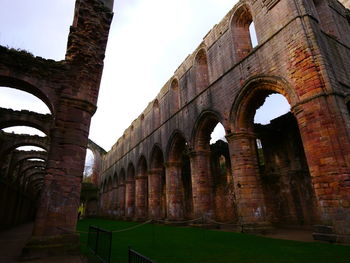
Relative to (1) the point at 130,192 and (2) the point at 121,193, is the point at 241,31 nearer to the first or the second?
(1) the point at 130,192

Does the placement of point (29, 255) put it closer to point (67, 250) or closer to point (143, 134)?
point (67, 250)

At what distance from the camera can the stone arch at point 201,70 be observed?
45.7 ft

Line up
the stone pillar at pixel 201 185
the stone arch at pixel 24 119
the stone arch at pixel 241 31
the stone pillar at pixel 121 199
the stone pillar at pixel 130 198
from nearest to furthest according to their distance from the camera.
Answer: the stone arch at pixel 241 31 < the stone pillar at pixel 201 185 < the stone arch at pixel 24 119 < the stone pillar at pixel 130 198 < the stone pillar at pixel 121 199

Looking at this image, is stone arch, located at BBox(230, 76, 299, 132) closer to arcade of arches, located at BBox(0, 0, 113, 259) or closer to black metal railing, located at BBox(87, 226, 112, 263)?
arcade of arches, located at BBox(0, 0, 113, 259)

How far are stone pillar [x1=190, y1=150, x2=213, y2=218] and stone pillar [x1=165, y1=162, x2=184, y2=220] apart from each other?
2469mm

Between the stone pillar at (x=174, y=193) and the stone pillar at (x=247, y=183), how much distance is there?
19.2 feet

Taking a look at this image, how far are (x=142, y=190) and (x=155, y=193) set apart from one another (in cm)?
336

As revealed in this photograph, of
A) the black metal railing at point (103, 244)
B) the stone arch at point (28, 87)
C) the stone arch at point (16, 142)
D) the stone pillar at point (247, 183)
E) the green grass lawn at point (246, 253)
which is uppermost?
the stone arch at point (16, 142)

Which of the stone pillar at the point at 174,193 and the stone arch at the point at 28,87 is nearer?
the stone arch at the point at 28,87

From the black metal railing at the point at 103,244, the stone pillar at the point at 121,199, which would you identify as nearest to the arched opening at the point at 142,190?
the stone pillar at the point at 121,199

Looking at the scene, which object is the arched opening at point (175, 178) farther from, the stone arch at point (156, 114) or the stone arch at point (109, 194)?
the stone arch at point (109, 194)

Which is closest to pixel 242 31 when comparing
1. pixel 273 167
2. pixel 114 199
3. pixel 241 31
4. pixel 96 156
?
pixel 241 31

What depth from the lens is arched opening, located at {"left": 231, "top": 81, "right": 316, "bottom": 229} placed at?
937 centimetres

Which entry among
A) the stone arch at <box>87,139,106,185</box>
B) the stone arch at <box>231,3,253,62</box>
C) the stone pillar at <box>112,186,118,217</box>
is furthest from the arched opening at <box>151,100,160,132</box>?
the stone arch at <box>87,139,106,185</box>
